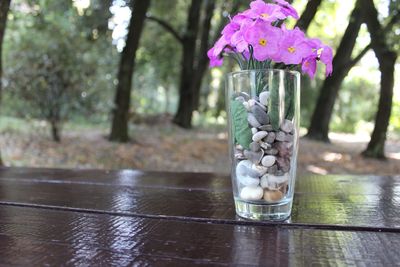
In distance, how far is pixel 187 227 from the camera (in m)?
1.00

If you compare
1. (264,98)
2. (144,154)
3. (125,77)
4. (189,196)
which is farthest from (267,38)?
(125,77)

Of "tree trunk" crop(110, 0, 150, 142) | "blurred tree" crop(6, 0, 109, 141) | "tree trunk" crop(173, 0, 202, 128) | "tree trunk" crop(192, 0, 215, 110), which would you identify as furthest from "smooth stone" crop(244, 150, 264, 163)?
"tree trunk" crop(192, 0, 215, 110)

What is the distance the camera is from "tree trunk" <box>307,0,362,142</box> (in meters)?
8.50

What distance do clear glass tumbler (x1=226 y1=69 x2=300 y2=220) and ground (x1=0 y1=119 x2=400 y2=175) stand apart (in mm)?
Result: 4419

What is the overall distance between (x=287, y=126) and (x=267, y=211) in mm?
197

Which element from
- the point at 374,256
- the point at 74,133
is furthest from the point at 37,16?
the point at 374,256

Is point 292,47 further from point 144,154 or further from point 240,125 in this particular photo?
point 144,154

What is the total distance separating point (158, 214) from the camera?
1.12 meters

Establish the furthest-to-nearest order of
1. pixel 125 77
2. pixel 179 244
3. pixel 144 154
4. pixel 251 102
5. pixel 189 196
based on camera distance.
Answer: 1. pixel 125 77
2. pixel 144 154
3. pixel 189 196
4. pixel 251 102
5. pixel 179 244

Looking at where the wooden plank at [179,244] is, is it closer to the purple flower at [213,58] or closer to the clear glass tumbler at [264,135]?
the clear glass tumbler at [264,135]

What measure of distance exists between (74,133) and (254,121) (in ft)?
20.8

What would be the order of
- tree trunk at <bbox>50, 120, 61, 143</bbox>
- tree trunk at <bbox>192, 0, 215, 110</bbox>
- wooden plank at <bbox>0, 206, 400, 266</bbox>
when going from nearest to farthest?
wooden plank at <bbox>0, 206, 400, 266</bbox>, tree trunk at <bbox>50, 120, 61, 143</bbox>, tree trunk at <bbox>192, 0, 215, 110</bbox>

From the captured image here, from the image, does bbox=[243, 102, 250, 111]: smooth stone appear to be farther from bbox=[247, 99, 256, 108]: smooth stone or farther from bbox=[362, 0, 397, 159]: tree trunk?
bbox=[362, 0, 397, 159]: tree trunk

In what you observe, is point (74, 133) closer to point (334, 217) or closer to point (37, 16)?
point (37, 16)
